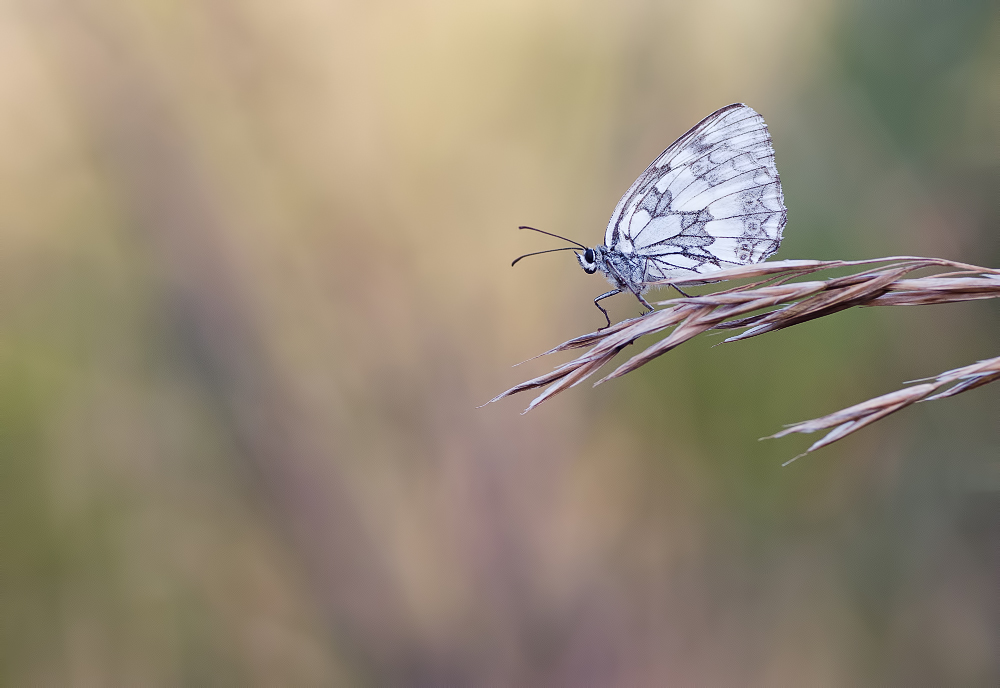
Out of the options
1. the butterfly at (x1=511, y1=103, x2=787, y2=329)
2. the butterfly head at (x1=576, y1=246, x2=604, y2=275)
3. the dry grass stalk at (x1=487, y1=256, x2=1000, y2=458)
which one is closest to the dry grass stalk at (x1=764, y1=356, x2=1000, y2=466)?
the dry grass stalk at (x1=487, y1=256, x2=1000, y2=458)

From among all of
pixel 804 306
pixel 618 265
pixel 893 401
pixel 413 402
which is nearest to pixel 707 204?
pixel 618 265

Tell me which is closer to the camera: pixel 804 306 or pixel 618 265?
pixel 804 306

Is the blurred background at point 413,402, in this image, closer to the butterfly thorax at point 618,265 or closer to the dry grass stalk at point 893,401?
the butterfly thorax at point 618,265

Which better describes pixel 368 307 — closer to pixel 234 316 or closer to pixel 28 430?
pixel 234 316

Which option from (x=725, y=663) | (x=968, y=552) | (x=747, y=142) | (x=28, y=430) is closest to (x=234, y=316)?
(x=28, y=430)

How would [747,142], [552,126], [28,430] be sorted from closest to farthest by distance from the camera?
[747,142]
[28,430]
[552,126]

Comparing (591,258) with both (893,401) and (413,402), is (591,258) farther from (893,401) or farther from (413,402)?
(413,402)

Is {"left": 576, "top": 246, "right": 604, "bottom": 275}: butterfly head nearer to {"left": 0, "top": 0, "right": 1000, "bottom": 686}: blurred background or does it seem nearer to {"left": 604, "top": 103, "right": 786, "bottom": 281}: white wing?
{"left": 604, "top": 103, "right": 786, "bottom": 281}: white wing
